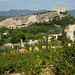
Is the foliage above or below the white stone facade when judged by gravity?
above

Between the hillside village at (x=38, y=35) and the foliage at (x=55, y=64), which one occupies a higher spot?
the foliage at (x=55, y=64)

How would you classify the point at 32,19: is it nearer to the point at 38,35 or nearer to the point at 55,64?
the point at 38,35

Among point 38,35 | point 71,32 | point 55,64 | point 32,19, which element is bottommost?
point 38,35

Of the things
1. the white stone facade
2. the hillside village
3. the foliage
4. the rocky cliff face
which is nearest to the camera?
the foliage

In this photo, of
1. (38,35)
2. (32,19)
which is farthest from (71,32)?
(32,19)

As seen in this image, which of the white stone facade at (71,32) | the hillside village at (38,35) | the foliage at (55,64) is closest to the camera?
the foliage at (55,64)

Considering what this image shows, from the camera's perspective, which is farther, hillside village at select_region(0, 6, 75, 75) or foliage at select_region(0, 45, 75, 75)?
hillside village at select_region(0, 6, 75, 75)

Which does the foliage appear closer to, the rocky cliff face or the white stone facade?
the white stone facade

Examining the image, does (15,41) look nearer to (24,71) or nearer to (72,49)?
(24,71)

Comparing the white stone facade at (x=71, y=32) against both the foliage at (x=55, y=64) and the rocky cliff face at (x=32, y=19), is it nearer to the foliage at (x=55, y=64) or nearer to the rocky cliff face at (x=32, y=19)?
the foliage at (x=55, y=64)

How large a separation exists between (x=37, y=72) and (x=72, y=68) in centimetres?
237

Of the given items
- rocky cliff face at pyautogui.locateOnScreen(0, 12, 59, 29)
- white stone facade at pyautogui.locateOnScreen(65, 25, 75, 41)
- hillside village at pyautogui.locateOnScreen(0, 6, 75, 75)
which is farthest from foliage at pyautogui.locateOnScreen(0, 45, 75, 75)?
rocky cliff face at pyautogui.locateOnScreen(0, 12, 59, 29)

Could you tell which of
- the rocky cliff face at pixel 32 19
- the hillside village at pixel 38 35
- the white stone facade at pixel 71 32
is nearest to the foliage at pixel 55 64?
the hillside village at pixel 38 35

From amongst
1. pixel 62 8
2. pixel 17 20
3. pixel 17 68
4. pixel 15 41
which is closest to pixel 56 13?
pixel 62 8
